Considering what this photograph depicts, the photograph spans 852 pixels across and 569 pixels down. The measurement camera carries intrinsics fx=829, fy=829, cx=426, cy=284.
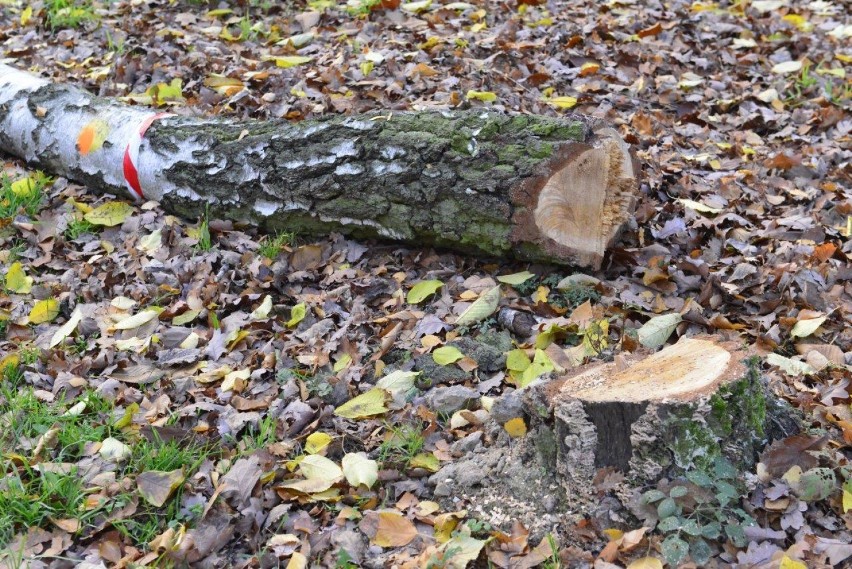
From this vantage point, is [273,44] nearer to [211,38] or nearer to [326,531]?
[211,38]

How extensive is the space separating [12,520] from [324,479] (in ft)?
3.23

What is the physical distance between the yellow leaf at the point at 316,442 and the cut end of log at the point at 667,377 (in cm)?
89

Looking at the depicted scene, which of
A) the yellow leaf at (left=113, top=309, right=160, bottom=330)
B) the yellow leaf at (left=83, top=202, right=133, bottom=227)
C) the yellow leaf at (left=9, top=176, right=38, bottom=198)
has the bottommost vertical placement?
the yellow leaf at (left=113, top=309, right=160, bottom=330)

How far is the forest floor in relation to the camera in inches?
101

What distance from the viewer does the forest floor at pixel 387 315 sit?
8.45 feet

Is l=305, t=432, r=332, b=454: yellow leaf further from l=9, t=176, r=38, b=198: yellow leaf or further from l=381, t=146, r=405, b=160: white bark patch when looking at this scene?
l=9, t=176, r=38, b=198: yellow leaf

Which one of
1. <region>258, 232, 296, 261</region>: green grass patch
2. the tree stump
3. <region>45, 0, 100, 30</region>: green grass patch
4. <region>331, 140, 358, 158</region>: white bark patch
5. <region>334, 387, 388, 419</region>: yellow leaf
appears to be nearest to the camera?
the tree stump

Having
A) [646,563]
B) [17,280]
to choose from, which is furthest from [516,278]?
[17,280]

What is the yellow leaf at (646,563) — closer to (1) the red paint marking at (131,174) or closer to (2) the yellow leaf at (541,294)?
(2) the yellow leaf at (541,294)

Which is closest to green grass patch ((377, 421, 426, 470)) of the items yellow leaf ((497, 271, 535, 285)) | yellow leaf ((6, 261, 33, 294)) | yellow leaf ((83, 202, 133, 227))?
yellow leaf ((497, 271, 535, 285))

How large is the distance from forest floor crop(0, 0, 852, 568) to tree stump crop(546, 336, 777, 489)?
95 millimetres

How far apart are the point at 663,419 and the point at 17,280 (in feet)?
9.82

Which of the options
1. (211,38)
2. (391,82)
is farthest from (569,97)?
(211,38)

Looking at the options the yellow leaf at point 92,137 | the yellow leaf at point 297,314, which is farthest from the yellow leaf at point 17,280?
the yellow leaf at point 297,314
